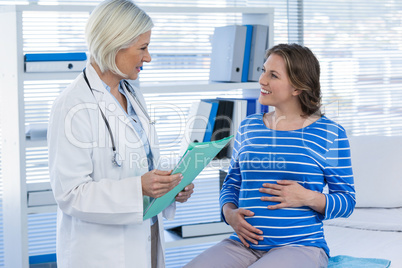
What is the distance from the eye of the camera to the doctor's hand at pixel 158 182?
1.53 m

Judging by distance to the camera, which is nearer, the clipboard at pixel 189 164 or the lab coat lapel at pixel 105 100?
the clipboard at pixel 189 164

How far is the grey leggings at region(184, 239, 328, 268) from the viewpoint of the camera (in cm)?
163

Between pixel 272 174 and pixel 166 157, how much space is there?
4.35ft

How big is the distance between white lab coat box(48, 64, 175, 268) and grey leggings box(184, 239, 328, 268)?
21 cm

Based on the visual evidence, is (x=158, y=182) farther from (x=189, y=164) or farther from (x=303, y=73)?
(x=303, y=73)

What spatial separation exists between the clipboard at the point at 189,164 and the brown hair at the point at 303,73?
40 centimetres

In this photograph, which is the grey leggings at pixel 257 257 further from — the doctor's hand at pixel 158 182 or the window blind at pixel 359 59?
the window blind at pixel 359 59

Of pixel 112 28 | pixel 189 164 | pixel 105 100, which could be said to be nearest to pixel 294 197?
pixel 189 164

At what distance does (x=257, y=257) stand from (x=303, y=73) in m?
0.67

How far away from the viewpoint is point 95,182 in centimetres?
155

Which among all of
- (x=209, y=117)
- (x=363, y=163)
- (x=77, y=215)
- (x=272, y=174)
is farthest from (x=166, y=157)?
(x=77, y=215)

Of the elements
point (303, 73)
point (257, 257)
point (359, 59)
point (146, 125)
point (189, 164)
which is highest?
point (359, 59)

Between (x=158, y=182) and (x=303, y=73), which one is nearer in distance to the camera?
(x=158, y=182)

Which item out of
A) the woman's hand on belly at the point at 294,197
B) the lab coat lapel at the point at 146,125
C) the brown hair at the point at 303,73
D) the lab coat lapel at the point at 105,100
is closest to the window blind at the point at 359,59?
the brown hair at the point at 303,73
